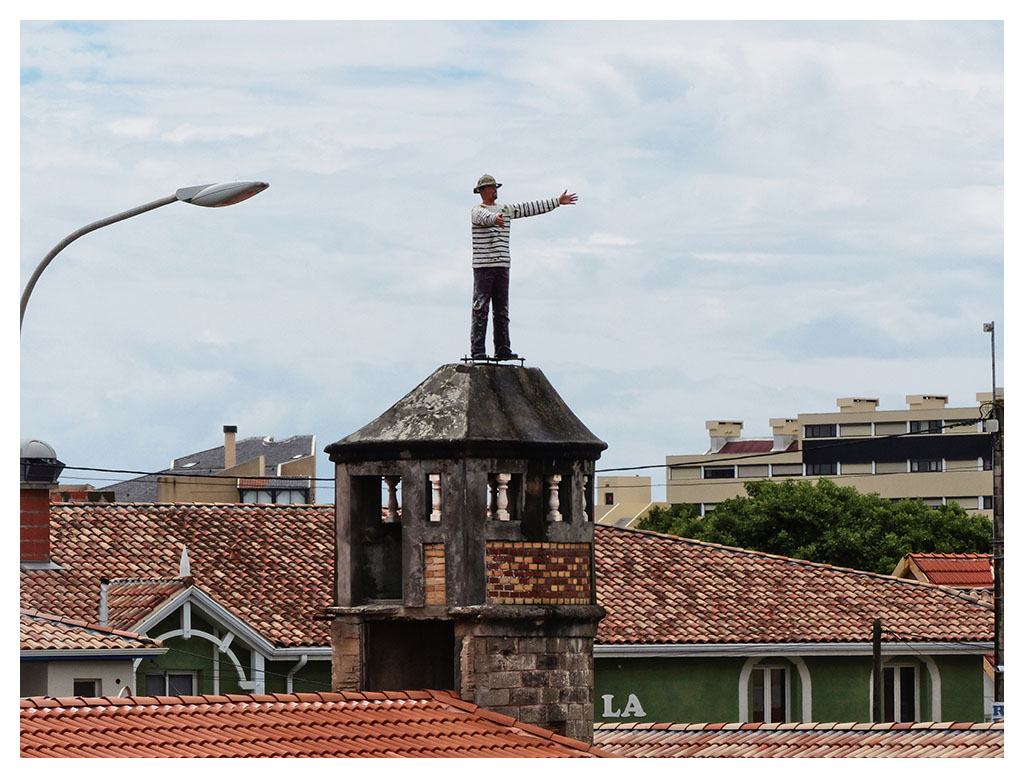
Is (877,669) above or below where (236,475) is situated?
below

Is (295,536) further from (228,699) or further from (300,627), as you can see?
(228,699)

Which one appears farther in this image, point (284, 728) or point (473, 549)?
point (473, 549)

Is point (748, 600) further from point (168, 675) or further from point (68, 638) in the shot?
point (68, 638)

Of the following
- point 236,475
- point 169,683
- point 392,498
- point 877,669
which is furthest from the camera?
point 236,475

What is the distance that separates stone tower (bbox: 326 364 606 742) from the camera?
17.5 metres

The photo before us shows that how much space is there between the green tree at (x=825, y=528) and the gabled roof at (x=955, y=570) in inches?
623

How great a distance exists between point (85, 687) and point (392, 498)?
1033cm

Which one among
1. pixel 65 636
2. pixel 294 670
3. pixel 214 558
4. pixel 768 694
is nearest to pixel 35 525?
pixel 214 558

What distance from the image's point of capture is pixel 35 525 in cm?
3125

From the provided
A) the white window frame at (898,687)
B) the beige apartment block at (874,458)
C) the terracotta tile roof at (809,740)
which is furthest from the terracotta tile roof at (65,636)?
the beige apartment block at (874,458)

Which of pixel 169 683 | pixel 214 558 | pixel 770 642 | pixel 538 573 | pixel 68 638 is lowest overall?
pixel 169 683

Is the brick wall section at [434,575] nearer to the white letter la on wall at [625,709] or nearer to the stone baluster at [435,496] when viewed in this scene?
the stone baluster at [435,496]
